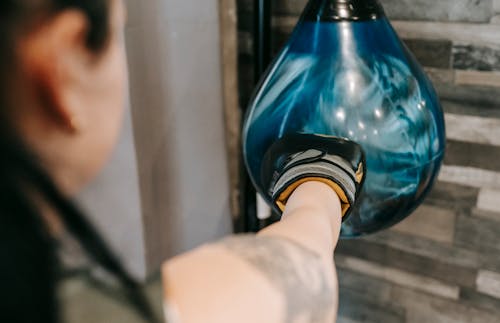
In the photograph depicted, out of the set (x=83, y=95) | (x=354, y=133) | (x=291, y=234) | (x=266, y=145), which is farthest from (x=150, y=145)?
(x=83, y=95)

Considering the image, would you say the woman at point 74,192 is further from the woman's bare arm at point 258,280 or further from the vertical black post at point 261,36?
the vertical black post at point 261,36

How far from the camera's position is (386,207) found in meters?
0.73

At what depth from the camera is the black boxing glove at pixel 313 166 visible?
23.7 inches

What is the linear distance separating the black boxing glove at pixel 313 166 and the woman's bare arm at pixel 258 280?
138 mm

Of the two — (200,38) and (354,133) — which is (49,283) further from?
(200,38)

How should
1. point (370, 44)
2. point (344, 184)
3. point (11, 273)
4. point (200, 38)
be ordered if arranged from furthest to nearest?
1. point (200, 38)
2. point (370, 44)
3. point (344, 184)
4. point (11, 273)

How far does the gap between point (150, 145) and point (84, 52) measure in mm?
→ 695

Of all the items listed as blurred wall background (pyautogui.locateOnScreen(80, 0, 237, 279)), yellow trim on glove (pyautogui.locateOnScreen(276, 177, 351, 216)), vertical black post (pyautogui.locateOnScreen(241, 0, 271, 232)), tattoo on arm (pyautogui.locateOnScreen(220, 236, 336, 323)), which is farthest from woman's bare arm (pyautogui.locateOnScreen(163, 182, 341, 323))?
vertical black post (pyautogui.locateOnScreen(241, 0, 271, 232))

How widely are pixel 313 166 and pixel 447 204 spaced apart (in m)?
0.57

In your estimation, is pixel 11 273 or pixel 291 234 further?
pixel 291 234

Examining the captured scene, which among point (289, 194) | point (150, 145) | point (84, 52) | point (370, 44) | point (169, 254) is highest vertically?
point (84, 52)

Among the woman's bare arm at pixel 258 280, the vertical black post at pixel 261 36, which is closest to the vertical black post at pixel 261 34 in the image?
the vertical black post at pixel 261 36

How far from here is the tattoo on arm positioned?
39 centimetres

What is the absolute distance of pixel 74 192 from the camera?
0.95 feet
